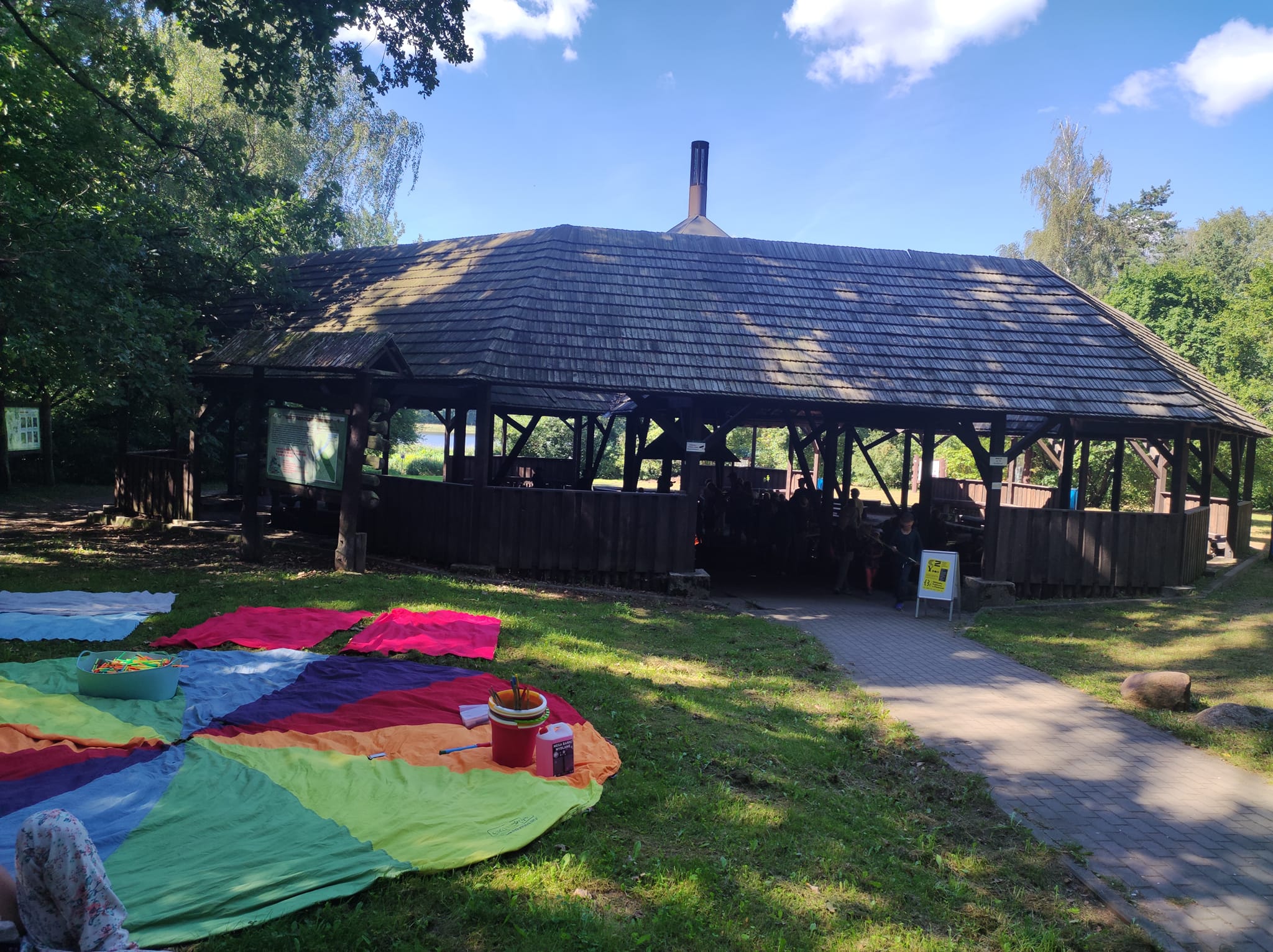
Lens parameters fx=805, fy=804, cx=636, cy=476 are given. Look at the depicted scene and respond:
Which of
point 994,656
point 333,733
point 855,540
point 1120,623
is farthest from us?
point 855,540

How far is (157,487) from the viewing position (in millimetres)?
14906

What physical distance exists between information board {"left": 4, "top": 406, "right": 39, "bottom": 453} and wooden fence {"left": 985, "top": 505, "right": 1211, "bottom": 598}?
705 inches

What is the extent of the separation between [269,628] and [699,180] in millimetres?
21752

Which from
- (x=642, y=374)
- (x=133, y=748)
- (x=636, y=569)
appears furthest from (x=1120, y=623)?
(x=133, y=748)

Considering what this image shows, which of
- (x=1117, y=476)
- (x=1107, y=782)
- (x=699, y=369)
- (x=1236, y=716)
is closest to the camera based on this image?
(x=1107, y=782)

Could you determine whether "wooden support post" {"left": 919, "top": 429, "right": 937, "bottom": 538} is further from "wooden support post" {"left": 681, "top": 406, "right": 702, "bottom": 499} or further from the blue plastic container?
the blue plastic container

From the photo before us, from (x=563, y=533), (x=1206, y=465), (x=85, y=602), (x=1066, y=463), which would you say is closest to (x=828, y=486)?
(x=1066, y=463)

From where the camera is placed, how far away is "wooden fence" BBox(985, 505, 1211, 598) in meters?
13.3

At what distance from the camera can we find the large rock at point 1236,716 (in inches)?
285

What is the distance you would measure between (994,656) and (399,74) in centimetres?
1343

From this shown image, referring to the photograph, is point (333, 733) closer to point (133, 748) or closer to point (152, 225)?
point (133, 748)

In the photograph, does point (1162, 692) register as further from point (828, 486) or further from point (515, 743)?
point (828, 486)

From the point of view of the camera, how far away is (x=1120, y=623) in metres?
11.9

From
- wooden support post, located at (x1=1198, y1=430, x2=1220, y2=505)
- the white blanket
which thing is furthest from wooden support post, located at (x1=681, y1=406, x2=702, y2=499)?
wooden support post, located at (x1=1198, y1=430, x2=1220, y2=505)
